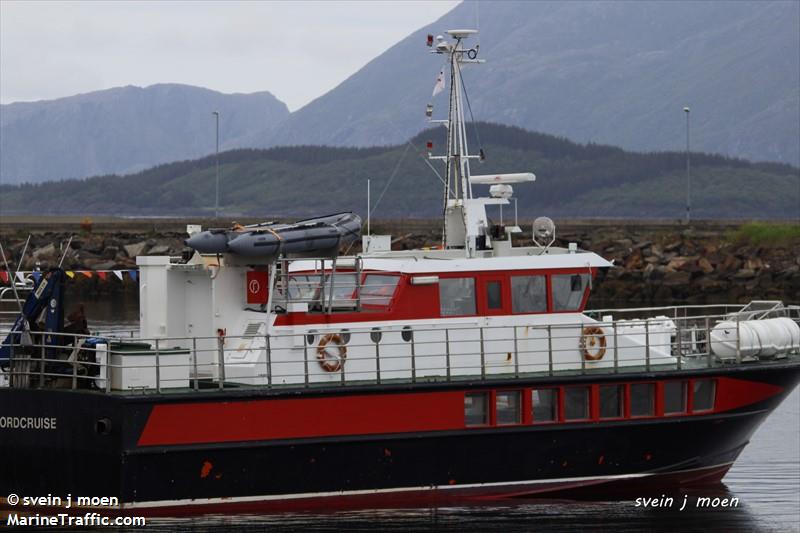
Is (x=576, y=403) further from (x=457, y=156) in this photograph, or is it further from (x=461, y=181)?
(x=457, y=156)

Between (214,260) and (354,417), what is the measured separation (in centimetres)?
292

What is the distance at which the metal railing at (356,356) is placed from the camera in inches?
664

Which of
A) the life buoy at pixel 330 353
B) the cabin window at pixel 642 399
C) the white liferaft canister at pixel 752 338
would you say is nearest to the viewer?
→ the life buoy at pixel 330 353

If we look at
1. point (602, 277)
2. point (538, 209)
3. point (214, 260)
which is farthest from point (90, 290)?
point (538, 209)

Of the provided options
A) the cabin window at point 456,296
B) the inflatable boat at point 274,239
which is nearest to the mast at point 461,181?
the cabin window at point 456,296

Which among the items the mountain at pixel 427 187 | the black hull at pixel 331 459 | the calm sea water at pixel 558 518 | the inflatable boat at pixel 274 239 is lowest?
the calm sea water at pixel 558 518

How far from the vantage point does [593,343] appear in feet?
60.6

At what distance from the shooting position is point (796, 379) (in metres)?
19.4

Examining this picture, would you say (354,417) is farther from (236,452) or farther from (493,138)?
(493,138)

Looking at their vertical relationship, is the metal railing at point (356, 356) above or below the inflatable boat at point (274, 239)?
below

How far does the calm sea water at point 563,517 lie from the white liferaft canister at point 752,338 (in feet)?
6.70

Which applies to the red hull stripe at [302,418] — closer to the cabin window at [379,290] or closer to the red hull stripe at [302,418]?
the red hull stripe at [302,418]

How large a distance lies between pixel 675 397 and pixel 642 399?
51 centimetres

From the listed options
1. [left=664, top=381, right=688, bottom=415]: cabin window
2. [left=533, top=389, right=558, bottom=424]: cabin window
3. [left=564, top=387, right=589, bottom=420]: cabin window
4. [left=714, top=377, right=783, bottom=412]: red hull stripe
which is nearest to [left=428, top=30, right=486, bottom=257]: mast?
[left=533, top=389, right=558, bottom=424]: cabin window
